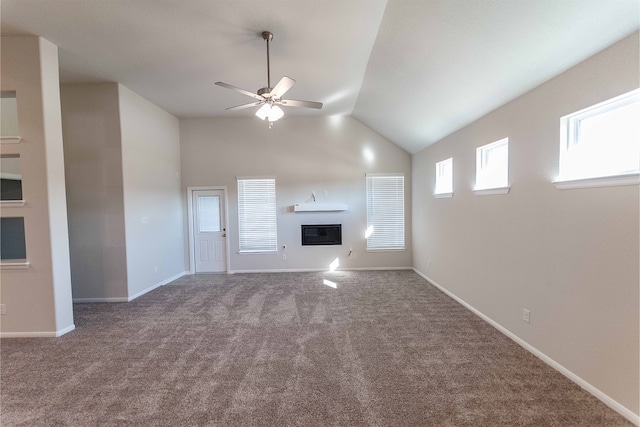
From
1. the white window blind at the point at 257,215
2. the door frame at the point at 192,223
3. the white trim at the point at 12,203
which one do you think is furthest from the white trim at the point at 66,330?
the white window blind at the point at 257,215

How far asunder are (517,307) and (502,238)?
2.37 ft

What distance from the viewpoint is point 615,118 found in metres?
1.91

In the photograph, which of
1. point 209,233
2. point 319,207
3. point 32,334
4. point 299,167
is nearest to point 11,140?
point 32,334

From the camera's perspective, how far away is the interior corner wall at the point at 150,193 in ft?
13.9

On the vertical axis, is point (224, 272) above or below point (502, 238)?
below

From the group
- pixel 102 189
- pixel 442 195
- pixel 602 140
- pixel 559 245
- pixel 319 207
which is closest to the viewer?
pixel 602 140

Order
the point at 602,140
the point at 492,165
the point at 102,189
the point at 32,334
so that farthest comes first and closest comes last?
the point at 102,189 → the point at 492,165 → the point at 32,334 → the point at 602,140

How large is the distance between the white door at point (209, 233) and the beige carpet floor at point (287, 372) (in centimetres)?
212

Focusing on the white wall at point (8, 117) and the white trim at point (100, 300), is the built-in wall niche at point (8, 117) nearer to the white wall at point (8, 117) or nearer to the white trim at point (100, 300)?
the white wall at point (8, 117)

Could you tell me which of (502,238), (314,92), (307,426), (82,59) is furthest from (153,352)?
(314,92)

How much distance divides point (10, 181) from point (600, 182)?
560cm

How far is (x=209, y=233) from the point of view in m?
5.95

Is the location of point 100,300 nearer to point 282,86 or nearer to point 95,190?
point 95,190

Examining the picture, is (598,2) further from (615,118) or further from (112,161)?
(112,161)
